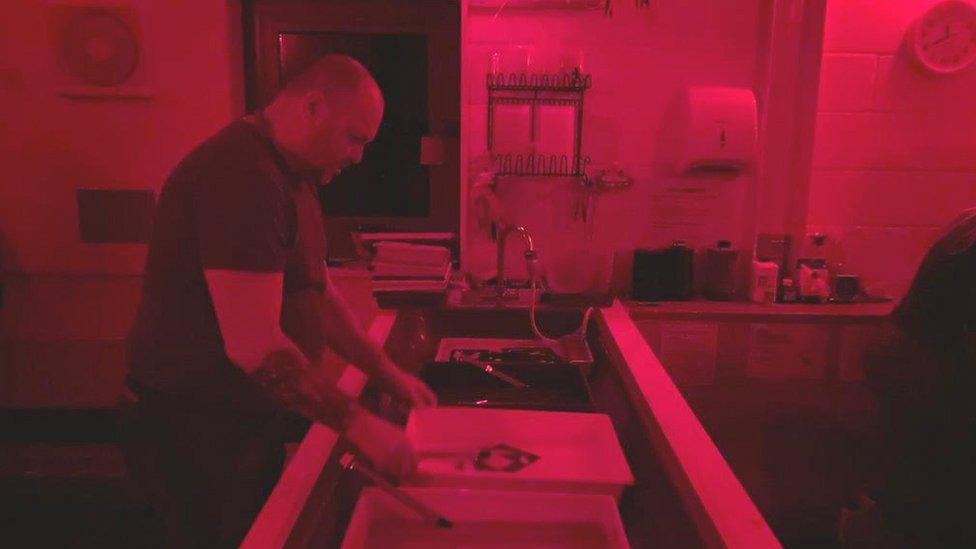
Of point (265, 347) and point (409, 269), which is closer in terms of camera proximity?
point (265, 347)

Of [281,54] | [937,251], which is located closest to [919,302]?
[937,251]

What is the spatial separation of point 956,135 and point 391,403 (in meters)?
2.34

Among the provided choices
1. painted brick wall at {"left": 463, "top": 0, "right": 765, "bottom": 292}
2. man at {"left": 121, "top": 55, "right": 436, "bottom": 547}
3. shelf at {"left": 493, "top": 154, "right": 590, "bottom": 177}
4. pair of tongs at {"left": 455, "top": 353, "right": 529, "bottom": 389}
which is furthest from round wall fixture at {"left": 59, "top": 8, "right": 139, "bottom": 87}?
pair of tongs at {"left": 455, "top": 353, "right": 529, "bottom": 389}

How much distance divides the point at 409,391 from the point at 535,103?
5.11ft

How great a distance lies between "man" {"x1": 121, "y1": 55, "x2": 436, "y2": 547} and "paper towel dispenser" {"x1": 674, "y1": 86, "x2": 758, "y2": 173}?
1525 millimetres

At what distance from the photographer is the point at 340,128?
1.23m

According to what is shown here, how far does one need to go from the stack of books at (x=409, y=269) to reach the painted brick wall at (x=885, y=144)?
56.4 inches

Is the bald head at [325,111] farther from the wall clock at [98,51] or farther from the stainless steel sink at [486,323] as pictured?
the wall clock at [98,51]

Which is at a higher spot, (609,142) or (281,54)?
(281,54)

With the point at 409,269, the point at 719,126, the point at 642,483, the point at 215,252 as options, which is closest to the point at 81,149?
the point at 409,269

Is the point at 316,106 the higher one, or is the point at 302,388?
the point at 316,106

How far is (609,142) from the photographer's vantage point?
2748mm

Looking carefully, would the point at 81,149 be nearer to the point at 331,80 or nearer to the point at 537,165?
the point at 537,165

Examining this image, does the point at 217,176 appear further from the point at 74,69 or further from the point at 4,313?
the point at 4,313
